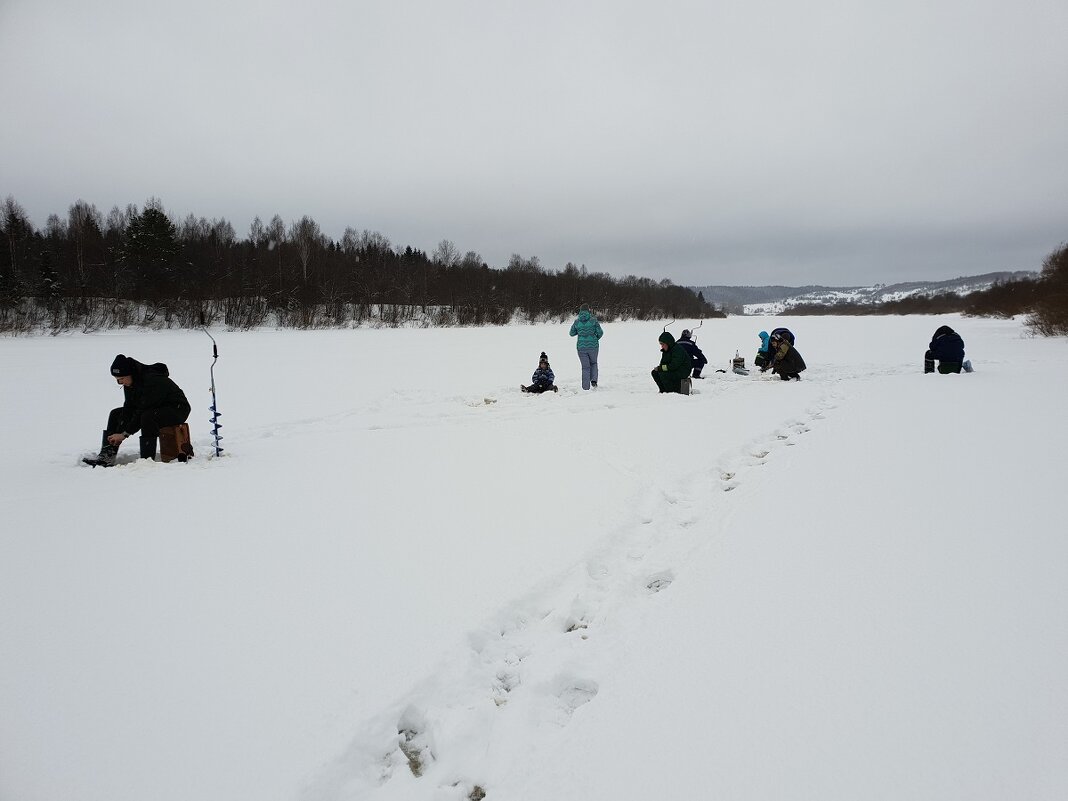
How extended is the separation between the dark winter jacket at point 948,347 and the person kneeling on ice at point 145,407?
16066mm

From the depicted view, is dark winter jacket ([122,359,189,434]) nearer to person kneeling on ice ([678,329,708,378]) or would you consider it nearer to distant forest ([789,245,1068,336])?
person kneeling on ice ([678,329,708,378])

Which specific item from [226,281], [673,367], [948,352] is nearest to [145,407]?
[673,367]

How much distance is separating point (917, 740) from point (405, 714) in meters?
2.10

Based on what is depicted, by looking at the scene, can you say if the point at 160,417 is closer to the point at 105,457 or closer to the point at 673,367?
the point at 105,457

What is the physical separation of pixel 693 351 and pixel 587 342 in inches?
119

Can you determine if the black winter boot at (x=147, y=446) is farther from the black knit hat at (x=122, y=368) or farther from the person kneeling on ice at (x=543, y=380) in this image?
the person kneeling on ice at (x=543, y=380)

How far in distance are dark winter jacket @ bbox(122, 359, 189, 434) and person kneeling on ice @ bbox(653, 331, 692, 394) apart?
849cm

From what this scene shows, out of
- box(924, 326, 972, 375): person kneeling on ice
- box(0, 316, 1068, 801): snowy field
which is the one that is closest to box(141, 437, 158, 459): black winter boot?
box(0, 316, 1068, 801): snowy field

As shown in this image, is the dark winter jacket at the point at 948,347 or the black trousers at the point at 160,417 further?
the dark winter jacket at the point at 948,347

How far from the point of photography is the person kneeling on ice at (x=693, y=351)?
12038 mm

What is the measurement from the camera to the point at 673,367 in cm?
1090

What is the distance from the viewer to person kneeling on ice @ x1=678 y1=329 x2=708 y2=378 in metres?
12.0

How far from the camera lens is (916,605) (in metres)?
2.82

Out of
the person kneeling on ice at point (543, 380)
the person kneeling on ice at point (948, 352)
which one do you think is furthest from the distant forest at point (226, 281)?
the person kneeling on ice at point (948, 352)
